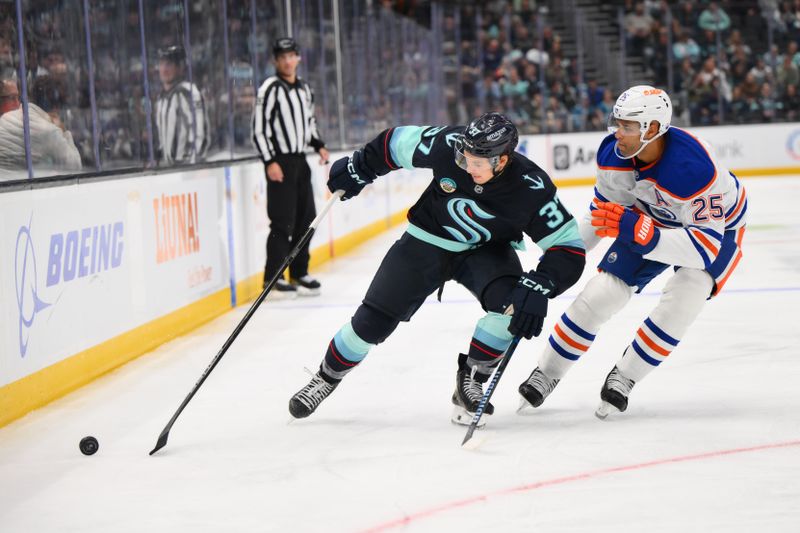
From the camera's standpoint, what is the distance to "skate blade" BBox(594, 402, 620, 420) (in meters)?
3.53

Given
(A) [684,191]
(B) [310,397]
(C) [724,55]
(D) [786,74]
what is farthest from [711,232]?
(C) [724,55]

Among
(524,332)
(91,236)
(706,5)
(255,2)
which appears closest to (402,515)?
(524,332)

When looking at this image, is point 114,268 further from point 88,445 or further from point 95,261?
point 88,445

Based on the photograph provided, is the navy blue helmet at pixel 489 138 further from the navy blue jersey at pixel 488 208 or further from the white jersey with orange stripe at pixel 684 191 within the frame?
the white jersey with orange stripe at pixel 684 191

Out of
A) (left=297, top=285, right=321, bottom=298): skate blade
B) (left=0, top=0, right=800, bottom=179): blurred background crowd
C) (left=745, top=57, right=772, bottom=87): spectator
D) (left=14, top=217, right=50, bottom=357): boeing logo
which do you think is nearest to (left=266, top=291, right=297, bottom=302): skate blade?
(left=297, top=285, right=321, bottom=298): skate blade

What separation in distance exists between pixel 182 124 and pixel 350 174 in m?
2.78

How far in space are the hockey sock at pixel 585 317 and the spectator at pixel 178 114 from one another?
290cm

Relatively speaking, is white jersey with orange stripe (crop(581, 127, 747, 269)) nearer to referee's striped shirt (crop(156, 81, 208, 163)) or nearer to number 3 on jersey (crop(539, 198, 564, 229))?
number 3 on jersey (crop(539, 198, 564, 229))

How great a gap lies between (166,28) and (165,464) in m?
3.32

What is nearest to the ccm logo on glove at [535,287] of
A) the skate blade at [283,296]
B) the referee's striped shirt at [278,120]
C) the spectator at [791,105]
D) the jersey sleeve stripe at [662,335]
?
the jersey sleeve stripe at [662,335]

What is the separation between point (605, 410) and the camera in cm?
353

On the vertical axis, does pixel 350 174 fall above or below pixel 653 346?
above

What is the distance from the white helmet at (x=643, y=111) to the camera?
3334mm

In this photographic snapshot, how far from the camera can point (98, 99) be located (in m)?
4.97
